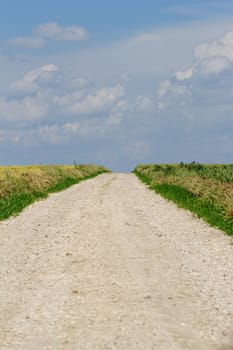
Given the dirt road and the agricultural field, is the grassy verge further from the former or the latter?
the agricultural field

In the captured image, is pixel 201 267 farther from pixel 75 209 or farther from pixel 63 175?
pixel 63 175

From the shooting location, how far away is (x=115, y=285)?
13312 millimetres

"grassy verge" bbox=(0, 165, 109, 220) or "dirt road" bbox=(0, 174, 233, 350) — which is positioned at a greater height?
"grassy verge" bbox=(0, 165, 109, 220)

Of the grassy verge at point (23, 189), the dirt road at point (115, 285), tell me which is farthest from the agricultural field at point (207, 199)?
the grassy verge at point (23, 189)

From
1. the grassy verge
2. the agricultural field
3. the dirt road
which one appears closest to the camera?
the dirt road

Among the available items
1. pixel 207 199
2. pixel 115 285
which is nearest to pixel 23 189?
pixel 207 199

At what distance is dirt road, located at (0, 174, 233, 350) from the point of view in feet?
32.1

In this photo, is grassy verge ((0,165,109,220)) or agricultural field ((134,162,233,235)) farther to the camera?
grassy verge ((0,165,109,220))

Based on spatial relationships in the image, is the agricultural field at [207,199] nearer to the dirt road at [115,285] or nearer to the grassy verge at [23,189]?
the dirt road at [115,285]

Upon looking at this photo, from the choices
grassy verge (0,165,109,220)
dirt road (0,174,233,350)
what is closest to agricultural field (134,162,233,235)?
dirt road (0,174,233,350)

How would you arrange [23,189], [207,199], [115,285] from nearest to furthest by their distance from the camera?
1. [115,285]
2. [207,199]
3. [23,189]

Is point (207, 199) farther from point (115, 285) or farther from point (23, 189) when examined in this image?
point (115, 285)

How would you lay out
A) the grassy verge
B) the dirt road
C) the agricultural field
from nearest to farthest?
the dirt road
the agricultural field
the grassy verge

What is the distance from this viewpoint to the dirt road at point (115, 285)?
980 cm
